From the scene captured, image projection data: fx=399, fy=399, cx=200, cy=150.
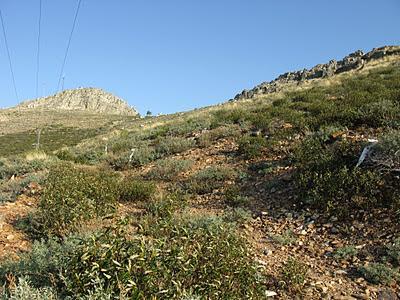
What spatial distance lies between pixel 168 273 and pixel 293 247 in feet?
10.4

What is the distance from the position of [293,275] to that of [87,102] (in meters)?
99.7

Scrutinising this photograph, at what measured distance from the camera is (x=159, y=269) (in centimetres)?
344

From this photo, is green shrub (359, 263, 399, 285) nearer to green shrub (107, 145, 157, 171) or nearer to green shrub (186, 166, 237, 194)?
green shrub (186, 166, 237, 194)

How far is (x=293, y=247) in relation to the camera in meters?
6.06

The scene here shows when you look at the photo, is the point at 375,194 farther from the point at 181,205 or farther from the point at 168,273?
the point at 168,273

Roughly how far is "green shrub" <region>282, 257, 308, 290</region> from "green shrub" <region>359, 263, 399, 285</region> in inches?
30.0

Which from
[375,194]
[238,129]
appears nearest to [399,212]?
[375,194]

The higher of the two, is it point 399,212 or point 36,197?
point 36,197

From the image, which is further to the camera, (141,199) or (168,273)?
(141,199)

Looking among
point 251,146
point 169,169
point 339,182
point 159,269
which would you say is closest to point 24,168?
point 169,169

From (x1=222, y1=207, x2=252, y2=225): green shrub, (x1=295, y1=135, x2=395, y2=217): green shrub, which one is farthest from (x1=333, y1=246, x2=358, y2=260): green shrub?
(x1=222, y1=207, x2=252, y2=225): green shrub

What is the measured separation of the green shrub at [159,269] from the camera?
3289mm

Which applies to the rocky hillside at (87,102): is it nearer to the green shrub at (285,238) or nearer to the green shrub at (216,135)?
the green shrub at (216,135)

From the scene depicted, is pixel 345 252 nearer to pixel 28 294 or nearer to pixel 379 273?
pixel 379 273
